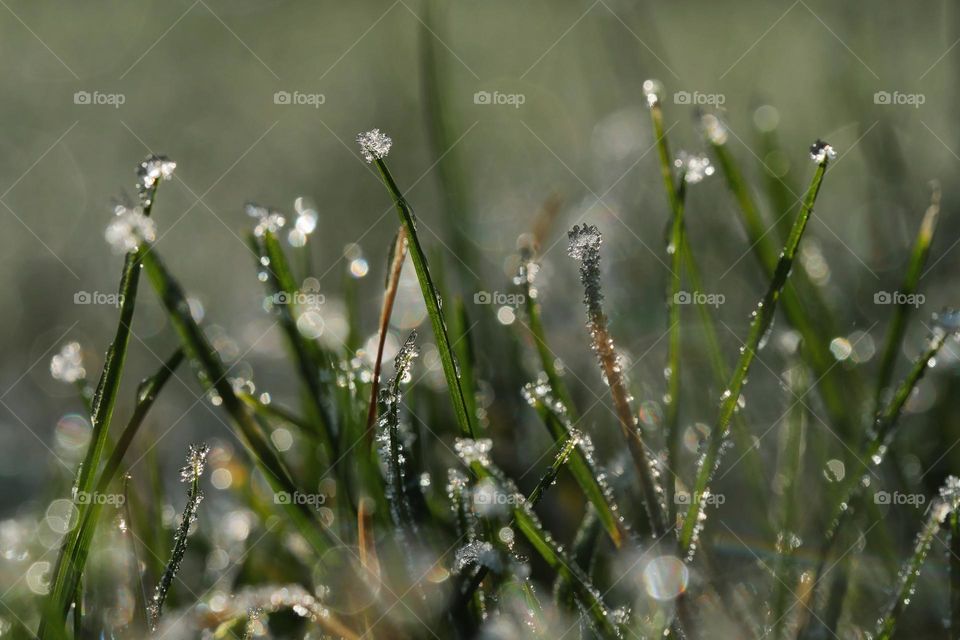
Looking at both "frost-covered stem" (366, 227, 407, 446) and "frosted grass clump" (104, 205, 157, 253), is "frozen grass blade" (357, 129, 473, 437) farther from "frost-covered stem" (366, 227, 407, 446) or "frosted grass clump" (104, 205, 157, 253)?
"frosted grass clump" (104, 205, 157, 253)

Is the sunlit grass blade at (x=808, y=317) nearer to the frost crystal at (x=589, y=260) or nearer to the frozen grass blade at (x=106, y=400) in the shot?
the frost crystal at (x=589, y=260)

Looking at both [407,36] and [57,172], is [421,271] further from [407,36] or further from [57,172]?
[407,36]

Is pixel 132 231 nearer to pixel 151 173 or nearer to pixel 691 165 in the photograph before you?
pixel 151 173

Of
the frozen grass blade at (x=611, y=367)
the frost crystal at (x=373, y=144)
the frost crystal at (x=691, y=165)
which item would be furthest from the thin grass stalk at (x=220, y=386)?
the frost crystal at (x=691, y=165)

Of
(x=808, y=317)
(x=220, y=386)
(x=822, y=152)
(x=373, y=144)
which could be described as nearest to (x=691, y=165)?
(x=822, y=152)

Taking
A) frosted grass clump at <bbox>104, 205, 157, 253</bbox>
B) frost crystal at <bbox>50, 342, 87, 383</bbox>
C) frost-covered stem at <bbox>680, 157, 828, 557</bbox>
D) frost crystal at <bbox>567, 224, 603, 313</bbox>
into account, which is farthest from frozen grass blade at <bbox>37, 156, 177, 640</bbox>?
frost-covered stem at <bbox>680, 157, 828, 557</bbox>

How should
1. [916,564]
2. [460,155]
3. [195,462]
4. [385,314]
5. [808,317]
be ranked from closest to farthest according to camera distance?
[916,564], [195,462], [385,314], [808,317], [460,155]
